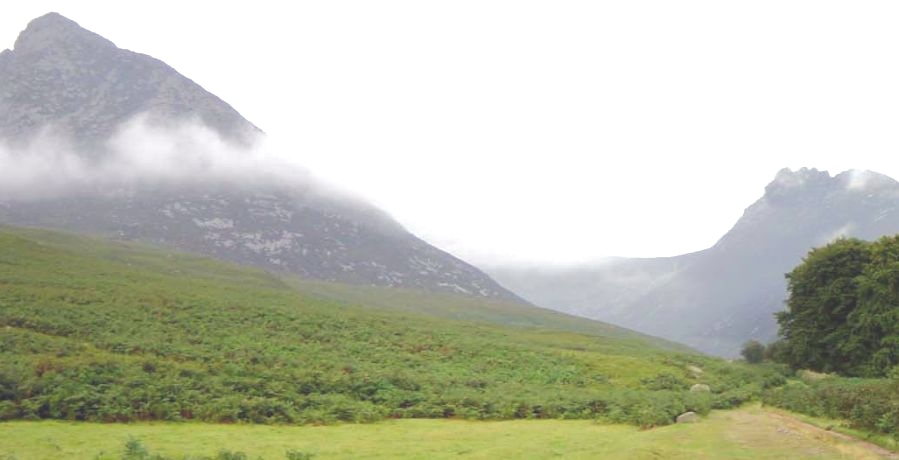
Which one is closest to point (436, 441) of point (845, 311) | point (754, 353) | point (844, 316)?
point (844, 316)

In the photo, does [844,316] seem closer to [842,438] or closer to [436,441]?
[842,438]

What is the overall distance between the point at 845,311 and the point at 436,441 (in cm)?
4642

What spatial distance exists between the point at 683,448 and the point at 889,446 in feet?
21.8

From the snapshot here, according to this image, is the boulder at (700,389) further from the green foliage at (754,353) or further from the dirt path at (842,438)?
the green foliage at (754,353)

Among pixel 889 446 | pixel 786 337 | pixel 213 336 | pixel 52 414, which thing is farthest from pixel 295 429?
pixel 786 337

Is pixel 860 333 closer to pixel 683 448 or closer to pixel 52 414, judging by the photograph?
pixel 683 448

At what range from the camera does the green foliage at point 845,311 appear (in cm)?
4831

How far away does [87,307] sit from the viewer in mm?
53000

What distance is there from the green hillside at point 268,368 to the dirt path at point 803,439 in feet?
13.5

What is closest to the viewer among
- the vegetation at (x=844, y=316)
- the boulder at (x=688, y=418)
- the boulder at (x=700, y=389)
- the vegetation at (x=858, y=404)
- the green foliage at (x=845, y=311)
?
the vegetation at (x=858, y=404)

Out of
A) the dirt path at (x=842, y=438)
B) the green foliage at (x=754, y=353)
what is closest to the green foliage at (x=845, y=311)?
the green foliage at (x=754, y=353)

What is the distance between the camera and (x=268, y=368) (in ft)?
120

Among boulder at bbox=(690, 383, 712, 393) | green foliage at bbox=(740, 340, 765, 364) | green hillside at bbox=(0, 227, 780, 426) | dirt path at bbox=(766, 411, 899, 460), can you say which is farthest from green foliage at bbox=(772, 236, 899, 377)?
dirt path at bbox=(766, 411, 899, 460)

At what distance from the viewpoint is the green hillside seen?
2645cm
